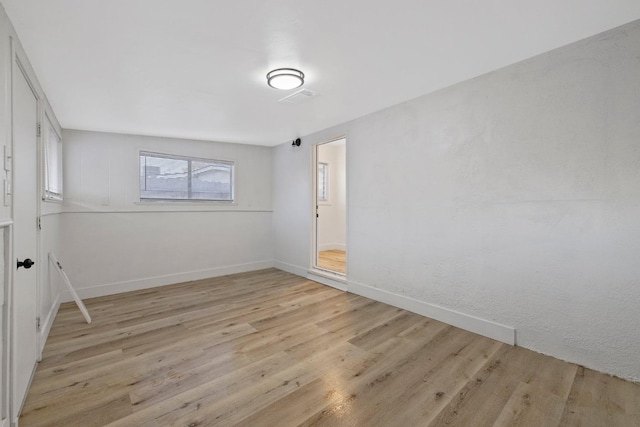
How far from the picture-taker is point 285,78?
2.41 meters

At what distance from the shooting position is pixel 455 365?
213 centimetres

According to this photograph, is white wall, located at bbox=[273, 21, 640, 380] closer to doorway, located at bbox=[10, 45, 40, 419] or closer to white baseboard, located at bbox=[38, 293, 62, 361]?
doorway, located at bbox=[10, 45, 40, 419]

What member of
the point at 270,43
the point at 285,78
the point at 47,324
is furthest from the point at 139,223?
the point at 270,43

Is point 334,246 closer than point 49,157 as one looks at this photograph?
No

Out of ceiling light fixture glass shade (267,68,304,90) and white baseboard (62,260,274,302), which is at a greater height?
ceiling light fixture glass shade (267,68,304,90)

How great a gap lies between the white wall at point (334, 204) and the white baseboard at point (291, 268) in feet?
6.04

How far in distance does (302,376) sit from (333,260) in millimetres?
3907

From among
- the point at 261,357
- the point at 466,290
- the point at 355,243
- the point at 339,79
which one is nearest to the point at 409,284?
the point at 466,290

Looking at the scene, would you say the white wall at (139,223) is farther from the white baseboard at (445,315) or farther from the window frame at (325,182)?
the white baseboard at (445,315)

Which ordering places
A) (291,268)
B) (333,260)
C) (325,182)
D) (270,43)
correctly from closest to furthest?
(270,43) < (291,268) < (333,260) < (325,182)

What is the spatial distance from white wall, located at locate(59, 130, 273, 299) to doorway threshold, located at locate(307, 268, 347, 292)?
1.25 metres

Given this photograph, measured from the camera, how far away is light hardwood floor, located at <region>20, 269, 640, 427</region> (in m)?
1.63

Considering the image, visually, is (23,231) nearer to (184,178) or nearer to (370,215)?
(184,178)

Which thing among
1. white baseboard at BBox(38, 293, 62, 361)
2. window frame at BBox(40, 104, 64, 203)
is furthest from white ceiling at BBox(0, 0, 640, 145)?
white baseboard at BBox(38, 293, 62, 361)
